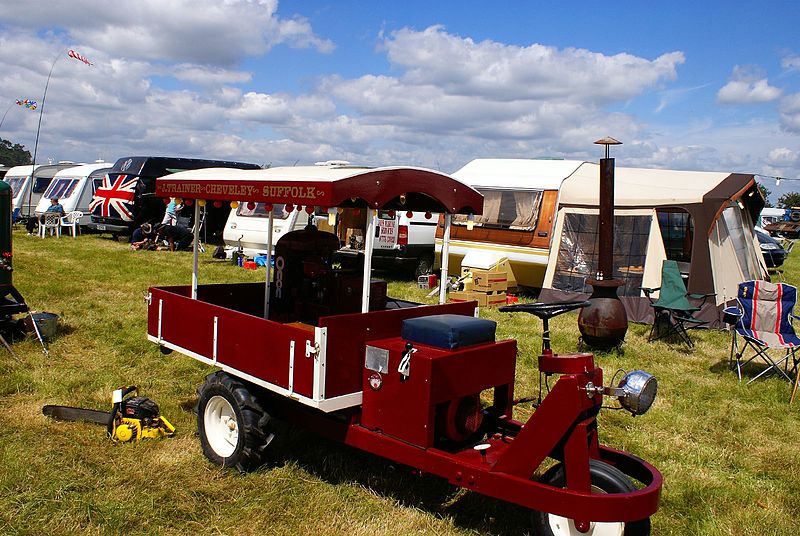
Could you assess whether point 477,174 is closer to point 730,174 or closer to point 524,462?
point 730,174

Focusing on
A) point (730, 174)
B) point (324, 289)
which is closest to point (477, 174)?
point (730, 174)

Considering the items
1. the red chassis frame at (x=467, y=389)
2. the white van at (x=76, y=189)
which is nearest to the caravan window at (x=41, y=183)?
the white van at (x=76, y=189)

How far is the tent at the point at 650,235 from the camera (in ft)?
34.7

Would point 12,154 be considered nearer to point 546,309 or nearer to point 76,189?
point 76,189

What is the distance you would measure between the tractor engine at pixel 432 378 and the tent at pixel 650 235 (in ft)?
23.9

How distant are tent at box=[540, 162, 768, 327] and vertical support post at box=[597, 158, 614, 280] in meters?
2.14

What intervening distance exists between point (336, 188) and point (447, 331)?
1.07 meters

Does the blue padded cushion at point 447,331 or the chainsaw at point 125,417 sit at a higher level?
the blue padded cushion at point 447,331

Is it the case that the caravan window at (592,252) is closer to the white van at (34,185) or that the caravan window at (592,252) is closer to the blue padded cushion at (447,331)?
the blue padded cushion at (447,331)

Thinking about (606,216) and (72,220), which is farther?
(72,220)

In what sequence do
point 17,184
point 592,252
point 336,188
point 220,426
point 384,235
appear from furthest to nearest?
point 17,184 < point 384,235 < point 592,252 < point 220,426 < point 336,188

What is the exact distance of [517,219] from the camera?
12.9 meters

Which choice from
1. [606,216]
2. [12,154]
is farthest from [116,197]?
[12,154]

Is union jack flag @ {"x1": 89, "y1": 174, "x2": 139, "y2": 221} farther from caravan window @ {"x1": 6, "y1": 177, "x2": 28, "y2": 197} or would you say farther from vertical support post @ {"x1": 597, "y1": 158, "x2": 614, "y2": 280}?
vertical support post @ {"x1": 597, "y1": 158, "x2": 614, "y2": 280}
